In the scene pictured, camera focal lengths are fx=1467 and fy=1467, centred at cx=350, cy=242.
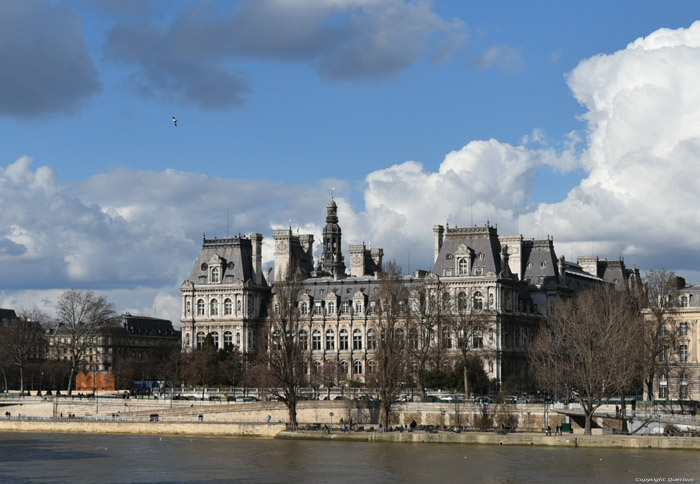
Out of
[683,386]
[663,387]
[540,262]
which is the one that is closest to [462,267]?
[540,262]

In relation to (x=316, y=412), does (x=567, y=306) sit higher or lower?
higher

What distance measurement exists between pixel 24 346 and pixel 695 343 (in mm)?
69156

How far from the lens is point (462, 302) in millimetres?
137250

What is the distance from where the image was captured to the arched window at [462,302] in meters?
135

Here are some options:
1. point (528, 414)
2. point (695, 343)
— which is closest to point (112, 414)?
point (528, 414)

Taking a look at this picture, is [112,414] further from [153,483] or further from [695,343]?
[695,343]

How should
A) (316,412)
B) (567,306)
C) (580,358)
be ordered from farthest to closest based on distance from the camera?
(567,306) < (316,412) < (580,358)

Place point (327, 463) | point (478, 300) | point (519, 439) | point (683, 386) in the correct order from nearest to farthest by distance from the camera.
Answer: point (327, 463) < point (519, 439) < point (683, 386) < point (478, 300)

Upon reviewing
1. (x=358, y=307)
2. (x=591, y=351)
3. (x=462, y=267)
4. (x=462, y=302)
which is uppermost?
(x=462, y=267)

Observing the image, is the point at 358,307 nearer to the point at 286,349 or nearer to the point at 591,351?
the point at 286,349

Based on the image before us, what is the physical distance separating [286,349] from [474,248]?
39.8 m

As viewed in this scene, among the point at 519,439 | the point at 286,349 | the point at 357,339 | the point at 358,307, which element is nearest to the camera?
the point at 519,439

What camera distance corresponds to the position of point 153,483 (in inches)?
3068

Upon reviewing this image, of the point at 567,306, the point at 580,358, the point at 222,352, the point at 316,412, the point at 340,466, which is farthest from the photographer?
the point at 222,352
